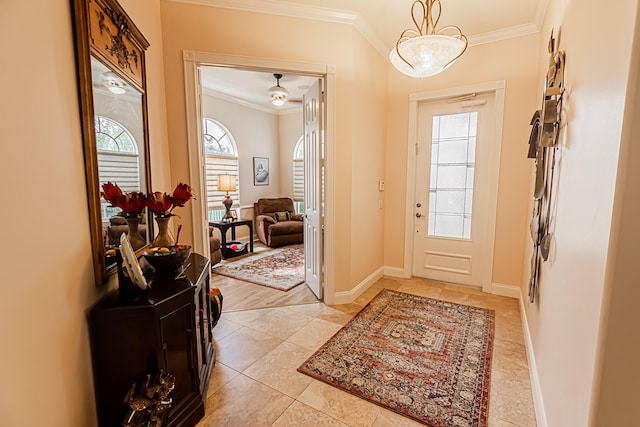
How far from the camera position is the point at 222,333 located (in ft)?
8.44

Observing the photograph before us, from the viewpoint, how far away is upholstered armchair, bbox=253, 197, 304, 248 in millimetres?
5711

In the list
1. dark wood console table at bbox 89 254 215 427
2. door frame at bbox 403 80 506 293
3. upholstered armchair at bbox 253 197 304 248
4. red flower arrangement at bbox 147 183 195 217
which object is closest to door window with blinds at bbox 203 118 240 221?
upholstered armchair at bbox 253 197 304 248

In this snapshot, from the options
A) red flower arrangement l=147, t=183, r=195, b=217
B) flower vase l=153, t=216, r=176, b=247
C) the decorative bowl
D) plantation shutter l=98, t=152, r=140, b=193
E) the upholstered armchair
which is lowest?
the upholstered armchair

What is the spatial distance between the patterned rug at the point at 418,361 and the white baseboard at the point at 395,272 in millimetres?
879

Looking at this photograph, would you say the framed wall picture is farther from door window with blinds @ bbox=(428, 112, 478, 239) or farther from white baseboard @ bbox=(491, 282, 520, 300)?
white baseboard @ bbox=(491, 282, 520, 300)

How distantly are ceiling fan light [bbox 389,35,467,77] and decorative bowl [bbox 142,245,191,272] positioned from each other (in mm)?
1992

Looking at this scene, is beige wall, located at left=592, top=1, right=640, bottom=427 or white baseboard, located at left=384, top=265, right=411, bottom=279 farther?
white baseboard, located at left=384, top=265, right=411, bottom=279

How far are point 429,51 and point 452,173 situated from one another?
6.53 feet

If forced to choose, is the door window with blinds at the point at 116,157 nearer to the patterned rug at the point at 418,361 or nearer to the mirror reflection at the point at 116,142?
the mirror reflection at the point at 116,142

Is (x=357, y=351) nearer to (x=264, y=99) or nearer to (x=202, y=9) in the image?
(x=202, y=9)

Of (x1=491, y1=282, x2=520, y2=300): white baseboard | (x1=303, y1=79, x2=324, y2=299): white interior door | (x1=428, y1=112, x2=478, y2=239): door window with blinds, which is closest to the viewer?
(x1=303, y1=79, x2=324, y2=299): white interior door

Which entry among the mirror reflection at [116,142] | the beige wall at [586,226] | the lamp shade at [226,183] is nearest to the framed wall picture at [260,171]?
the lamp shade at [226,183]

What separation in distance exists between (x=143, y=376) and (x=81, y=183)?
3.14ft

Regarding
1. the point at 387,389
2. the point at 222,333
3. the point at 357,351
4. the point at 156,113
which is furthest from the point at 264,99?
the point at 387,389
